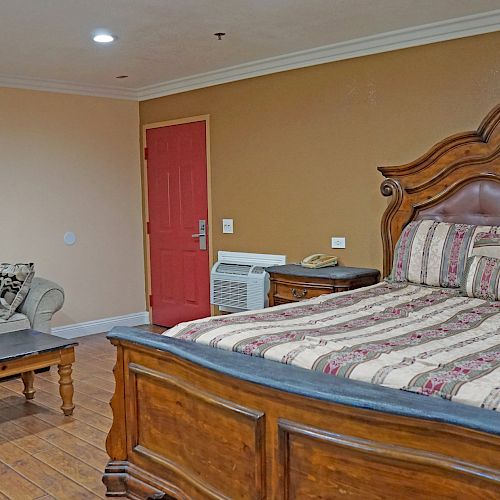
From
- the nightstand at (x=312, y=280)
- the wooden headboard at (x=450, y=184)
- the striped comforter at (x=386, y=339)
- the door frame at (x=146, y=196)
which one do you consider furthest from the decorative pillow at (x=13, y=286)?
the wooden headboard at (x=450, y=184)

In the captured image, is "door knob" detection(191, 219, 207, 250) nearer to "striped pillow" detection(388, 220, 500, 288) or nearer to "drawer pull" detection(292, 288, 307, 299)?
"drawer pull" detection(292, 288, 307, 299)

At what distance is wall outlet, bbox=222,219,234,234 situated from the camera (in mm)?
5645

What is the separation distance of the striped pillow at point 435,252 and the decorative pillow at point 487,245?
3 centimetres

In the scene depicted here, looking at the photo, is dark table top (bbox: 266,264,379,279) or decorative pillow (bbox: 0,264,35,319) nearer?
Result: dark table top (bbox: 266,264,379,279)

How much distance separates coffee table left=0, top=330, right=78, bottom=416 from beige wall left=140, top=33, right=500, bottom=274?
206cm

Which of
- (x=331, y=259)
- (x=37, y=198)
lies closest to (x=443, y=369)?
(x=331, y=259)

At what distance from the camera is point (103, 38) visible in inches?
167

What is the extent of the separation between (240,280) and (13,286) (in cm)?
183

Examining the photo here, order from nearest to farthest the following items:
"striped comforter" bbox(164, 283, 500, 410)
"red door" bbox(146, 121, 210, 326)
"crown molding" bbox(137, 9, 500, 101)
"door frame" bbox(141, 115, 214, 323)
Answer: "striped comforter" bbox(164, 283, 500, 410) < "crown molding" bbox(137, 9, 500, 101) < "door frame" bbox(141, 115, 214, 323) < "red door" bbox(146, 121, 210, 326)

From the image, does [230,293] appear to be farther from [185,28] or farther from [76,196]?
[185,28]

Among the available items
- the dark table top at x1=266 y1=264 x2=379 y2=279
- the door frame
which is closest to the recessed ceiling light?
the door frame

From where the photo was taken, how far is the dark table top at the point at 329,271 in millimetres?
4145

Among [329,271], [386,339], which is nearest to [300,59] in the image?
[329,271]

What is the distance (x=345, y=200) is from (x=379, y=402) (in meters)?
3.12
